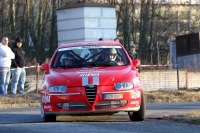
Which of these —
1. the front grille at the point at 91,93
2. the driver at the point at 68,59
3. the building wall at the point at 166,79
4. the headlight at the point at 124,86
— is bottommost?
the building wall at the point at 166,79

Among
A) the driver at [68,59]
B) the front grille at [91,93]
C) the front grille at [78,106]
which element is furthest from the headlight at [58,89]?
the driver at [68,59]

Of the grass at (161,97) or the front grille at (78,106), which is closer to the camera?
the front grille at (78,106)

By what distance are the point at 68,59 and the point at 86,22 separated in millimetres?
21151

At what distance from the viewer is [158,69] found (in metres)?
27.1

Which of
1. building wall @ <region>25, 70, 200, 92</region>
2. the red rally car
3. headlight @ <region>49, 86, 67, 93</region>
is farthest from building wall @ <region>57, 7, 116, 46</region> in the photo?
headlight @ <region>49, 86, 67, 93</region>

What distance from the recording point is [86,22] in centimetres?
3359

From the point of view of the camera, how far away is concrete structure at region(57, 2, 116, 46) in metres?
33.6

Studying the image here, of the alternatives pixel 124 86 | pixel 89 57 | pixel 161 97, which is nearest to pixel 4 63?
pixel 161 97

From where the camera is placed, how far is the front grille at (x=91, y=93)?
11234mm

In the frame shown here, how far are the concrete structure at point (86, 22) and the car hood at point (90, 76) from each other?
2170 centimetres

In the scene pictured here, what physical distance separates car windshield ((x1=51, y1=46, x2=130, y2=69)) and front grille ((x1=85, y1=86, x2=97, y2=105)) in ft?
3.71

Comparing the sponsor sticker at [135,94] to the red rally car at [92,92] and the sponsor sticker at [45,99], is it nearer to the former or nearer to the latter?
the red rally car at [92,92]

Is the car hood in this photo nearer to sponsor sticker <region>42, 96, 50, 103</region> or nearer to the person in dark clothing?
sponsor sticker <region>42, 96, 50, 103</region>

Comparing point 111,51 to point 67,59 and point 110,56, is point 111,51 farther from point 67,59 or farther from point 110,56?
point 67,59
